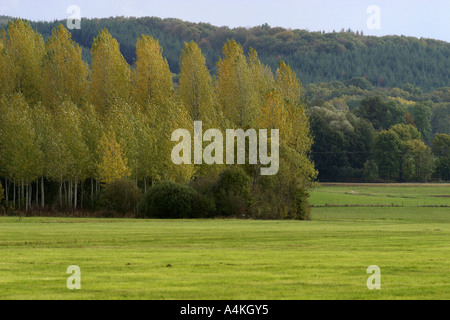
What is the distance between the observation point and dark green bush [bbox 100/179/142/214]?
63534mm

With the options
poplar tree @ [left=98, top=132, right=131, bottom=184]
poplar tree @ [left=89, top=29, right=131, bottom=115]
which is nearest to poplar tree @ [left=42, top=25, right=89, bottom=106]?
poplar tree @ [left=89, top=29, right=131, bottom=115]

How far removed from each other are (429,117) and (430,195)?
8475 centimetres

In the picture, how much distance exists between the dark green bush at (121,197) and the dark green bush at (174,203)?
3413 millimetres

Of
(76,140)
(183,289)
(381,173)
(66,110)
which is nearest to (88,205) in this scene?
(76,140)

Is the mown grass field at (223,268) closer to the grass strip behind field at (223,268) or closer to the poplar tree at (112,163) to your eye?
the grass strip behind field at (223,268)

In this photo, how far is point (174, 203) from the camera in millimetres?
58781

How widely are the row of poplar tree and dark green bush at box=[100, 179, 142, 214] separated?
4.21ft

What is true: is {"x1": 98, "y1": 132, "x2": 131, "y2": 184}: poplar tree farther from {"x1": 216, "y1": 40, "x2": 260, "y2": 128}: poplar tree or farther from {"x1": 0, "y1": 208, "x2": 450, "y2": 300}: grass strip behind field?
{"x1": 0, "y1": 208, "x2": 450, "y2": 300}: grass strip behind field

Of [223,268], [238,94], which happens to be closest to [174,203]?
[238,94]

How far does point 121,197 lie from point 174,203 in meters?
7.26

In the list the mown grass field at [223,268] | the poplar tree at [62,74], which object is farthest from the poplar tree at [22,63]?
the mown grass field at [223,268]

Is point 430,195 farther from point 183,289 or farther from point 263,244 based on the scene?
→ point 183,289

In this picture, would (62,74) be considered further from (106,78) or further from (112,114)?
(112,114)

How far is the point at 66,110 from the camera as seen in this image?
246ft
